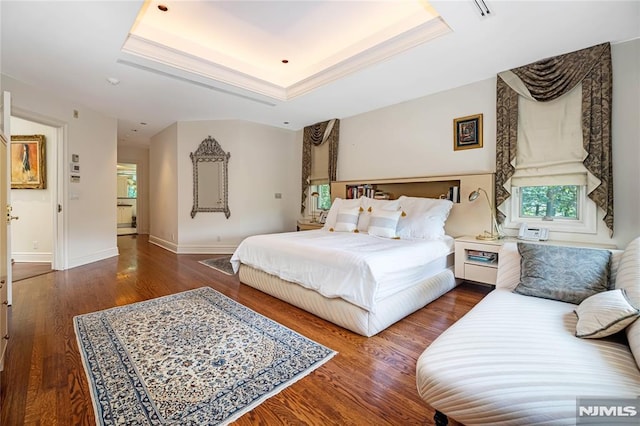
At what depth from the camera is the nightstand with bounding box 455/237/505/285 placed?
9.84ft

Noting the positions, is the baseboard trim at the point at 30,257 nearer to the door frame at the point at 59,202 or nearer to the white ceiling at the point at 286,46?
the door frame at the point at 59,202

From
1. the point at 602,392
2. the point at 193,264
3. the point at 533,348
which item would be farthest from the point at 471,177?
the point at 193,264

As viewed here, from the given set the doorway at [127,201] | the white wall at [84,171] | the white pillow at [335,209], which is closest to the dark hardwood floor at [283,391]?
the white wall at [84,171]

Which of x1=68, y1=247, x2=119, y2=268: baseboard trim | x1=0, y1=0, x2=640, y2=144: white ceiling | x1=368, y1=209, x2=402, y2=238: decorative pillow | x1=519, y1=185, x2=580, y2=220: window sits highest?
x1=0, y1=0, x2=640, y2=144: white ceiling

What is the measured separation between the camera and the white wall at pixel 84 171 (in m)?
3.82

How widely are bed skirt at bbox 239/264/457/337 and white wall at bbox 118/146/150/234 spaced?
21.4 feet

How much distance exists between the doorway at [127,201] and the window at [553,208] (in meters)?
9.43

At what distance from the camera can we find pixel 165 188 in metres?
6.05

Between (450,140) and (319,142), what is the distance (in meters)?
2.48

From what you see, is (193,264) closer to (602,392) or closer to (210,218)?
(210,218)

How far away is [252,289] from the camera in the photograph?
→ 3.30 meters

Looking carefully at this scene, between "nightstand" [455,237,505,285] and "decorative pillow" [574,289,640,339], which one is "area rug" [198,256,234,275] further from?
"decorative pillow" [574,289,640,339]

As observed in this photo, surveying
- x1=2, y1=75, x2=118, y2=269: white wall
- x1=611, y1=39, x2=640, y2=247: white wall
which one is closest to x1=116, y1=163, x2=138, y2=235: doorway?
x1=2, y1=75, x2=118, y2=269: white wall

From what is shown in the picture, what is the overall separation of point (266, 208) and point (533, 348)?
5202 mm
